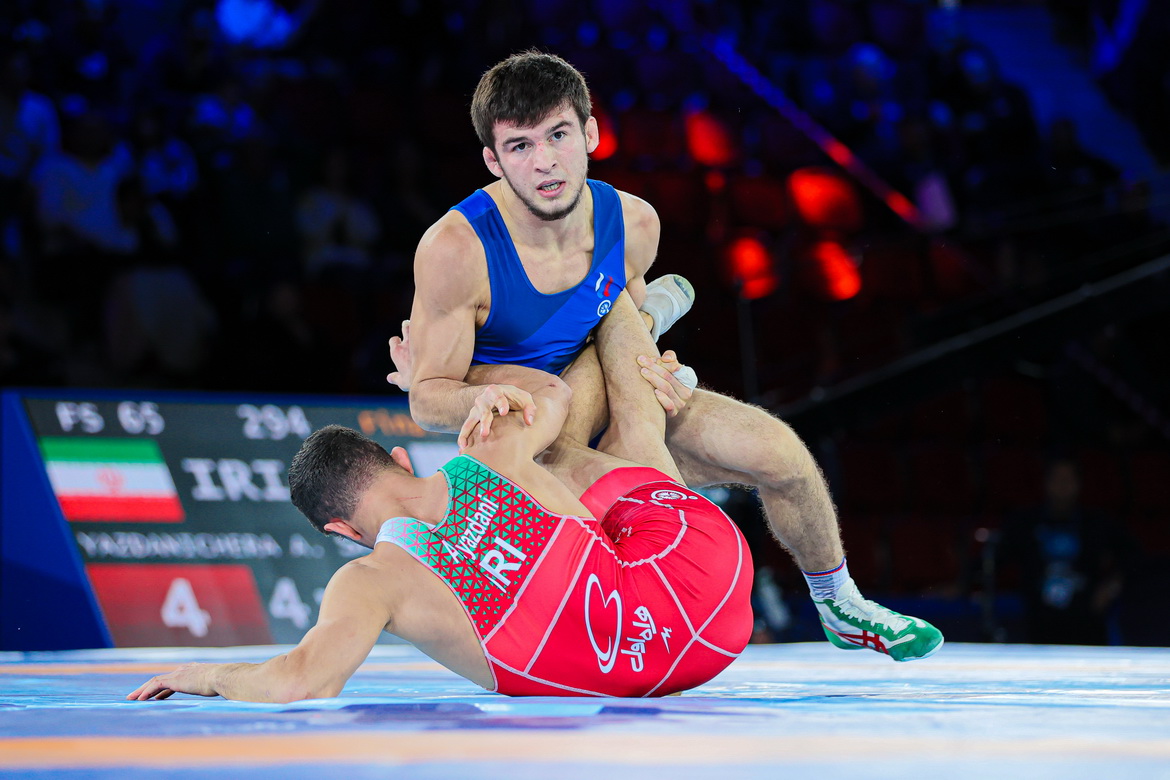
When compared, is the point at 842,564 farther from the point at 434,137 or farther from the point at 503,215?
the point at 434,137

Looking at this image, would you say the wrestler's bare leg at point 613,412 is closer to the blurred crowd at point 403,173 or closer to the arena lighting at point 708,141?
the blurred crowd at point 403,173

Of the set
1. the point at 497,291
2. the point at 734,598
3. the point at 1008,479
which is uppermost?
the point at 497,291

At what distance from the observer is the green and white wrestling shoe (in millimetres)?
3010

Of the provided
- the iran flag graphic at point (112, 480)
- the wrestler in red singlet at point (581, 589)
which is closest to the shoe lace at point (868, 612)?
the wrestler in red singlet at point (581, 589)

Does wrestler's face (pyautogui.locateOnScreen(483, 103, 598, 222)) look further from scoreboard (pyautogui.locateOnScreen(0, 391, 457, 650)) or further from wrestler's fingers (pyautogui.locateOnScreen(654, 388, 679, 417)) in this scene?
scoreboard (pyautogui.locateOnScreen(0, 391, 457, 650))

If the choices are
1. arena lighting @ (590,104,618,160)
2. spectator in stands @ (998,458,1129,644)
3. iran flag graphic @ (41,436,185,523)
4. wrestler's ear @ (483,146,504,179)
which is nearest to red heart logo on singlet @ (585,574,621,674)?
wrestler's ear @ (483,146,504,179)

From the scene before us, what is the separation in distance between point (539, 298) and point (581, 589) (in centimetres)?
94

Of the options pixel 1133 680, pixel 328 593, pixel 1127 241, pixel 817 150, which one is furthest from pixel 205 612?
pixel 817 150

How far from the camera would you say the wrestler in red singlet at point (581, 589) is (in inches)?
87.0

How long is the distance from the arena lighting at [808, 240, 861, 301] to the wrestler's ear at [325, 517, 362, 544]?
367 centimetres

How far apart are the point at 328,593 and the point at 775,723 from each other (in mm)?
798

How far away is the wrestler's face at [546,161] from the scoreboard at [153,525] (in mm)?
2227

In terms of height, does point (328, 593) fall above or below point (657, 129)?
below

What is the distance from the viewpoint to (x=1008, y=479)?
6.40 m
